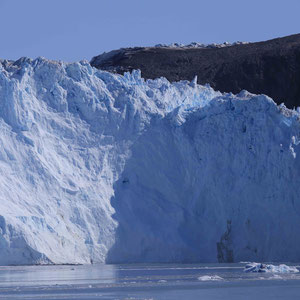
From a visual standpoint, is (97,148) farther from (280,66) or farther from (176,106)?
(280,66)

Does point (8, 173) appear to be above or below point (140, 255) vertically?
above

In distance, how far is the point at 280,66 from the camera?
218ft

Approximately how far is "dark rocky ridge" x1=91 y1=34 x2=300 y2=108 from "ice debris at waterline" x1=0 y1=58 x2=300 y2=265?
25818 millimetres

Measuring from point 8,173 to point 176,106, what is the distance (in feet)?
31.0

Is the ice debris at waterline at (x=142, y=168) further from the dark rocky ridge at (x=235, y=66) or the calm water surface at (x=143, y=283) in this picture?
the dark rocky ridge at (x=235, y=66)

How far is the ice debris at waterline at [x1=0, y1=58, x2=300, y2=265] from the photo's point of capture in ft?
118

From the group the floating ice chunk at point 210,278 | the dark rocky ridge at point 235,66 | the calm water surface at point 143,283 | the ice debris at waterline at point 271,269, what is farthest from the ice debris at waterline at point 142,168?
the dark rocky ridge at point 235,66

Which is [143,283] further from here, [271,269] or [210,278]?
[271,269]

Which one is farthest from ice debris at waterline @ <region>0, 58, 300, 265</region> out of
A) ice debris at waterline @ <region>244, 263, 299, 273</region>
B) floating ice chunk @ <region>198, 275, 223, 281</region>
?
floating ice chunk @ <region>198, 275, 223, 281</region>

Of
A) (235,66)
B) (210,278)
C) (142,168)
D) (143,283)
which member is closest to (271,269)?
(210,278)

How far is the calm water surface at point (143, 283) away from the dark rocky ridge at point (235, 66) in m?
33.6

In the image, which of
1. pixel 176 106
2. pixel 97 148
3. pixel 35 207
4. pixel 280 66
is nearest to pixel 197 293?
pixel 35 207

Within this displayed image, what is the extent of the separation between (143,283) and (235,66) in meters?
43.5

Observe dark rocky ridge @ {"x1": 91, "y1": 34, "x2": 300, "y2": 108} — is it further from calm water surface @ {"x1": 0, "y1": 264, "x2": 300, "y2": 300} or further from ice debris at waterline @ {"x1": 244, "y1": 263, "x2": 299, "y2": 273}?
ice debris at waterline @ {"x1": 244, "y1": 263, "x2": 299, "y2": 273}
